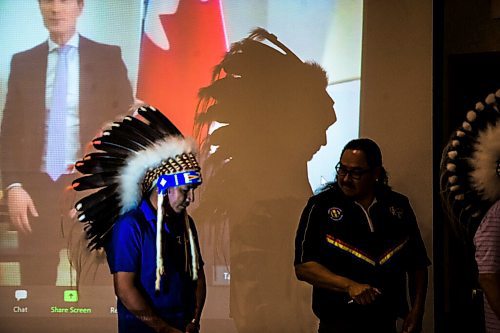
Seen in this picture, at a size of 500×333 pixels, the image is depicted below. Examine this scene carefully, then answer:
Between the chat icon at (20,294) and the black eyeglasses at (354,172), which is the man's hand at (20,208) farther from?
the black eyeglasses at (354,172)

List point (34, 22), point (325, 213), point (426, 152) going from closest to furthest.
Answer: point (325, 213) < point (426, 152) < point (34, 22)

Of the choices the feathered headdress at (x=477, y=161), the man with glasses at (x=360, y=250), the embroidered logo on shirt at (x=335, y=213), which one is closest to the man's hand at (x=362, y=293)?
the man with glasses at (x=360, y=250)

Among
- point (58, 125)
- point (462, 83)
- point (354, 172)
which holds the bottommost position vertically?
point (354, 172)

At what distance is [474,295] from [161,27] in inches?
81.1

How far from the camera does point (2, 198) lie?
145 inches

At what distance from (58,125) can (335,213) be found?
1.65m

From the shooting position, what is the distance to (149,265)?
2600 mm

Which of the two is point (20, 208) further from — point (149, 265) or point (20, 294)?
point (149, 265)

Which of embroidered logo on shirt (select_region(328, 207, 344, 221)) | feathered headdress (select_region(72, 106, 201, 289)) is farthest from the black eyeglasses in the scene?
feathered headdress (select_region(72, 106, 201, 289))

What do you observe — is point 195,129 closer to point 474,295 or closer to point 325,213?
point 325,213

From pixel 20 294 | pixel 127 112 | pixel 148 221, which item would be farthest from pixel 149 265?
A: pixel 20 294

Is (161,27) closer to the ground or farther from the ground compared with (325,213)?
farther from the ground

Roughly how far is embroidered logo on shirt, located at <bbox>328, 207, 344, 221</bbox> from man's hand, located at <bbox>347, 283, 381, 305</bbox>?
293 mm

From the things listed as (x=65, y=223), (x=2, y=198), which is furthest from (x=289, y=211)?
(x=2, y=198)
